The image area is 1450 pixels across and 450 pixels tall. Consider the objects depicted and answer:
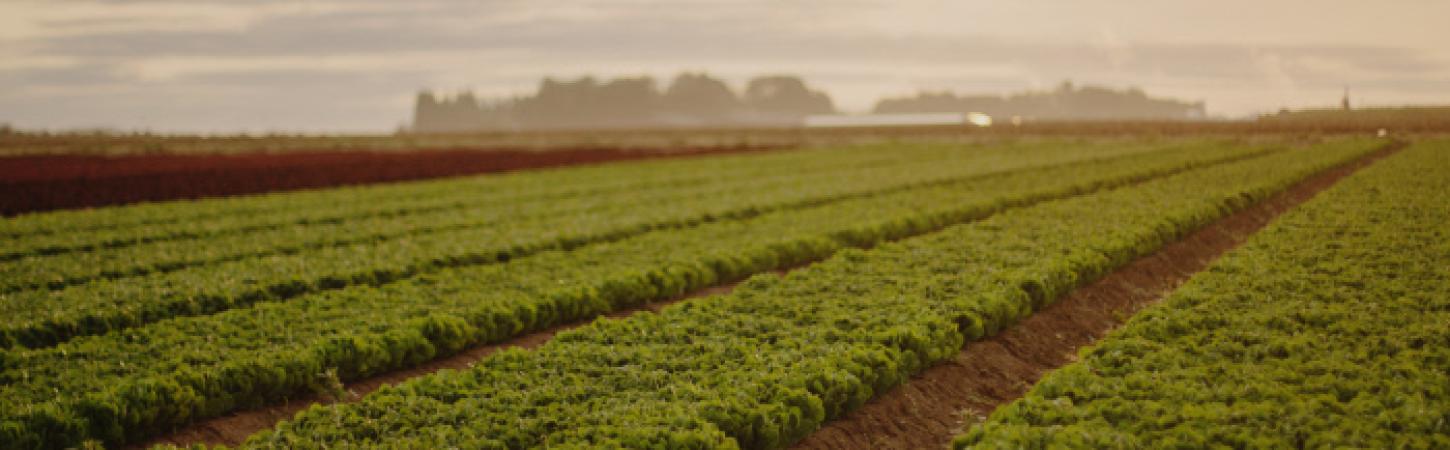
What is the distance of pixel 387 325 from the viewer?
1247 cm

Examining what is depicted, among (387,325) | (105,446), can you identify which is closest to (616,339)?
(387,325)

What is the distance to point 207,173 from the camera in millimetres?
42000

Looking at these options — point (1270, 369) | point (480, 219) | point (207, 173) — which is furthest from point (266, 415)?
point (207, 173)

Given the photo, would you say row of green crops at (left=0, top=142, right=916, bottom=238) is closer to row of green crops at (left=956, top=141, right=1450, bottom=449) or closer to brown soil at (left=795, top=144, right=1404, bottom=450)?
brown soil at (left=795, top=144, right=1404, bottom=450)

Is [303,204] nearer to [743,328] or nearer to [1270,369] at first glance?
[743,328]

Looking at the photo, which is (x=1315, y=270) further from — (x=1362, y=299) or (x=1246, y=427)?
(x=1246, y=427)

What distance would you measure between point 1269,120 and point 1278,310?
9494 centimetres

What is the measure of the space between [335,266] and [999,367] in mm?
10890

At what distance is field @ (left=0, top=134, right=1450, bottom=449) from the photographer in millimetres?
8359

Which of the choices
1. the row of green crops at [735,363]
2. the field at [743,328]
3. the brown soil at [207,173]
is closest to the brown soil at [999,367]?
the field at [743,328]

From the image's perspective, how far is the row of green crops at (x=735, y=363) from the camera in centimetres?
814

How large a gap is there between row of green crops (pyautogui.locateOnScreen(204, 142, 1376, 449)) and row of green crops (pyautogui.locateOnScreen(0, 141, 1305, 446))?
2.39 m

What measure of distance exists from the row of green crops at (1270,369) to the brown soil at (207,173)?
105 feet

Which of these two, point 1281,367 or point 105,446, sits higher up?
point 1281,367
